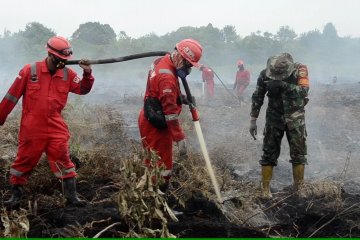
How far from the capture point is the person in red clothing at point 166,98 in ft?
14.6

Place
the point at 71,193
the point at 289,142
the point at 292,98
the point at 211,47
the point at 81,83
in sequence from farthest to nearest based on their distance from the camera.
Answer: the point at 211,47
the point at 289,142
the point at 292,98
the point at 81,83
the point at 71,193

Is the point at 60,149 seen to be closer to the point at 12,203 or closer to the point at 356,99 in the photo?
the point at 12,203

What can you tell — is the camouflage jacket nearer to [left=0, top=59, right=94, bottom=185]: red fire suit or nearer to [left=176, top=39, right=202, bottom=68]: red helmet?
[left=176, top=39, right=202, bottom=68]: red helmet

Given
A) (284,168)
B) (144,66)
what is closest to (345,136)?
(284,168)

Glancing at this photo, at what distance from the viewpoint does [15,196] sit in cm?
449

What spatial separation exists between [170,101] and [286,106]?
1898mm

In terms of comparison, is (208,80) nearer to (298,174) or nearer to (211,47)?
(298,174)

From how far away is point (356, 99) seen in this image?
16484 mm

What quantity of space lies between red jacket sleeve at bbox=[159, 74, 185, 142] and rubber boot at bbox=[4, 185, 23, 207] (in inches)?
62.5

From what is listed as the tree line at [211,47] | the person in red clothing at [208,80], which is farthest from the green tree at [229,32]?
the person in red clothing at [208,80]

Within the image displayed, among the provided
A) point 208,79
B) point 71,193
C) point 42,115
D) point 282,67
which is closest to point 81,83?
point 42,115

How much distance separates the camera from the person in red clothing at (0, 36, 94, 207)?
4.35 meters

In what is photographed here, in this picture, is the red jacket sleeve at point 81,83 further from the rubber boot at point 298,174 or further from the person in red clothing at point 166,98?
the rubber boot at point 298,174

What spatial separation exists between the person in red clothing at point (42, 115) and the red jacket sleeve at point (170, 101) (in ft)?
3.16
